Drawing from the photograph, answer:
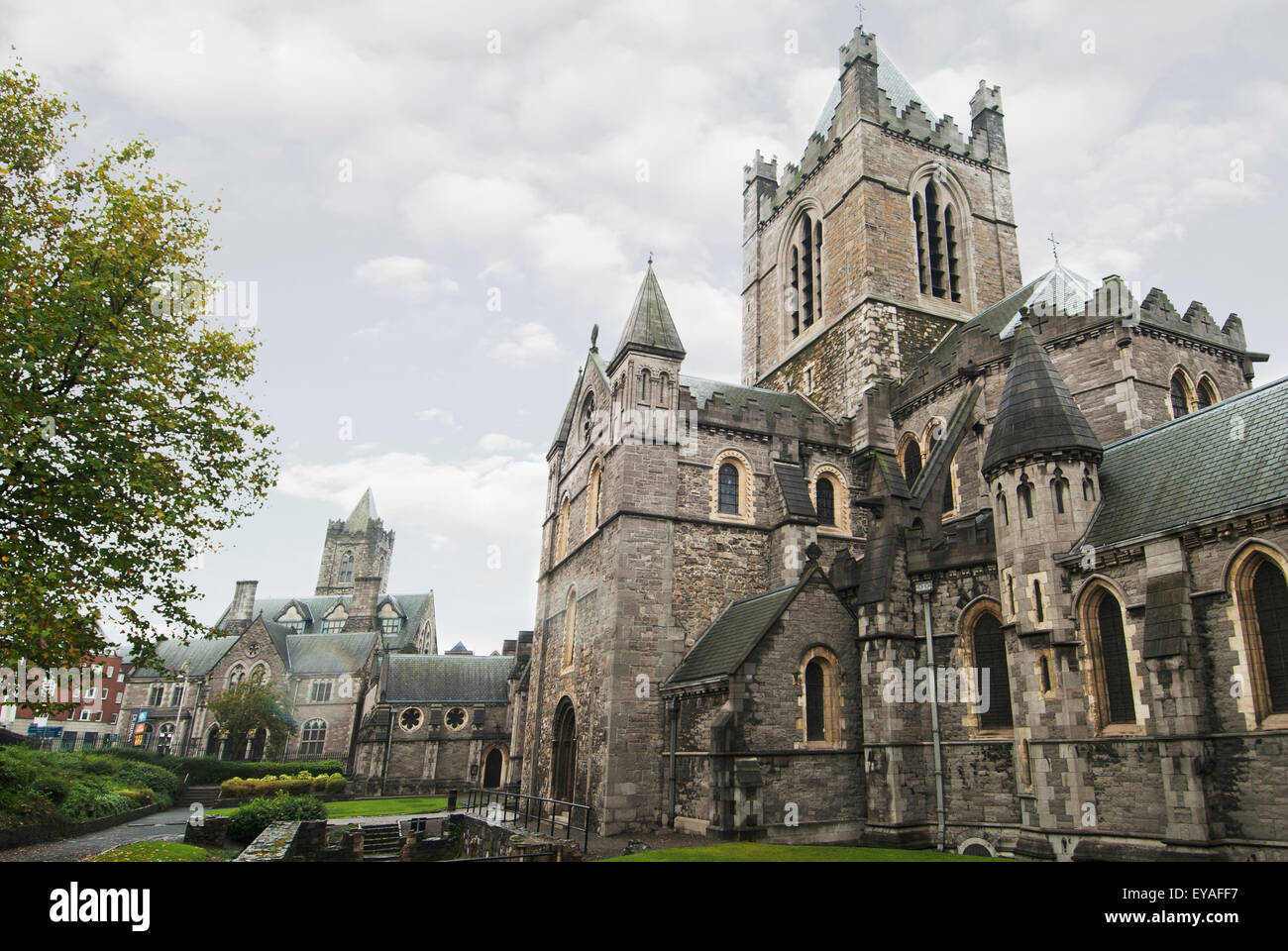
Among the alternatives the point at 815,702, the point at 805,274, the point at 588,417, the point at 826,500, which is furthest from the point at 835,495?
the point at 805,274

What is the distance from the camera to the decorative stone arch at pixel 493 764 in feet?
155

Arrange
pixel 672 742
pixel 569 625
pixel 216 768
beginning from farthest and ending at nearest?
pixel 216 768 < pixel 569 625 < pixel 672 742

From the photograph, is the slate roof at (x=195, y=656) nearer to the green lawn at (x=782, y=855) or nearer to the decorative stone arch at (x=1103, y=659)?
the green lawn at (x=782, y=855)

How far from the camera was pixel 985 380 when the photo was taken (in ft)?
69.8

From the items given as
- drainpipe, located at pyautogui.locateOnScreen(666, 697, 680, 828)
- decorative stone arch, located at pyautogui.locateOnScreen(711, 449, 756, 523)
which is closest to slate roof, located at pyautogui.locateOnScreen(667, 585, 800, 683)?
drainpipe, located at pyautogui.locateOnScreen(666, 697, 680, 828)

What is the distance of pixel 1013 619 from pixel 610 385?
14.0 m

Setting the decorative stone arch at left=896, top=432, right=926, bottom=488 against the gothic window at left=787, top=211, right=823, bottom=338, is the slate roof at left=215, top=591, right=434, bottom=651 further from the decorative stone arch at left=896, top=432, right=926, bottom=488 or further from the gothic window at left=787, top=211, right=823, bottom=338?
the decorative stone arch at left=896, top=432, right=926, bottom=488

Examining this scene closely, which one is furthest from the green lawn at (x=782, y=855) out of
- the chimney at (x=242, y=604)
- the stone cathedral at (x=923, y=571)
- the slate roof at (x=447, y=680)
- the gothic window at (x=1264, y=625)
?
the chimney at (x=242, y=604)

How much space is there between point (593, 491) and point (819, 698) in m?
10.6

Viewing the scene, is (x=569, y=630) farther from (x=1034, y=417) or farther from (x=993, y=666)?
(x=1034, y=417)

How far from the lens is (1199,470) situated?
14.5 m

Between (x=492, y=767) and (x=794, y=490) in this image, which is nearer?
(x=794, y=490)

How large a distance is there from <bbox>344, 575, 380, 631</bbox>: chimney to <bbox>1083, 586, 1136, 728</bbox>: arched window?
67075 mm
